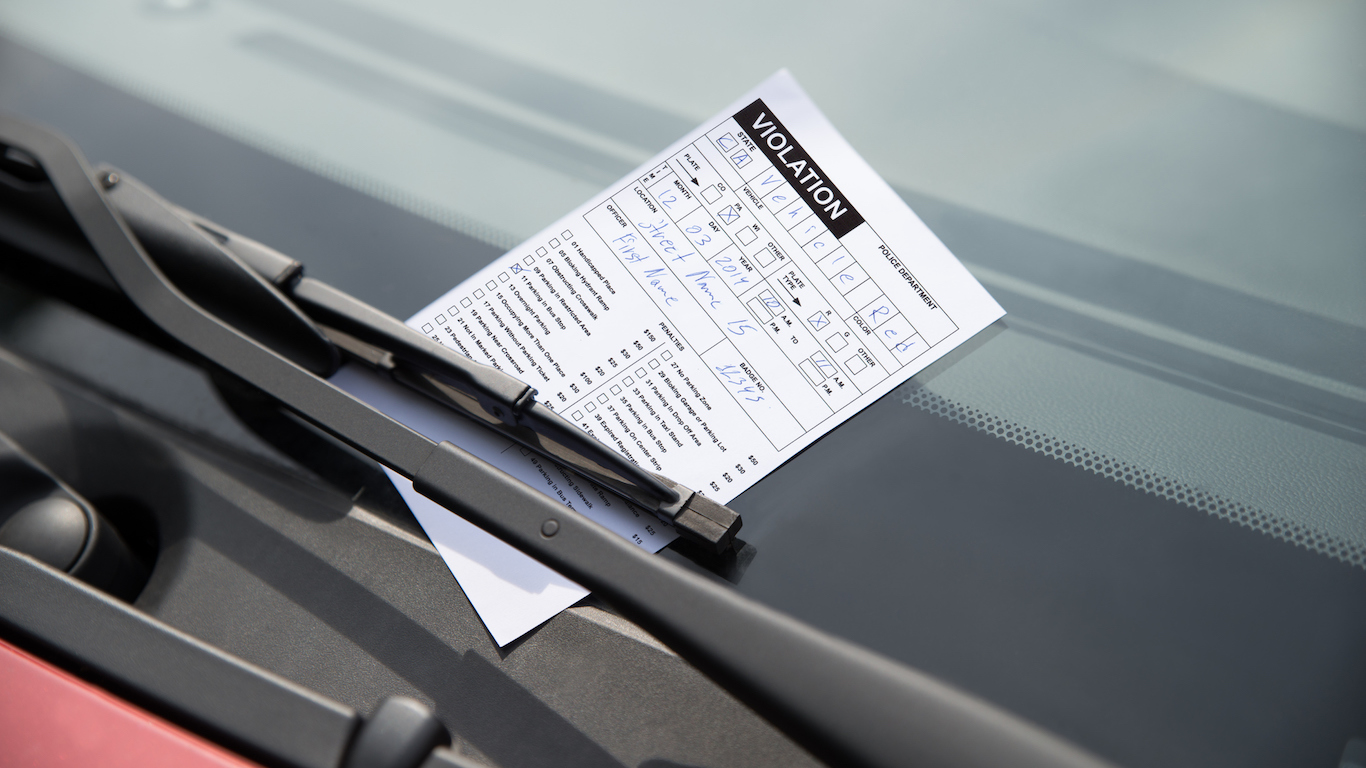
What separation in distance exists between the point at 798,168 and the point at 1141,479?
12.6 inches

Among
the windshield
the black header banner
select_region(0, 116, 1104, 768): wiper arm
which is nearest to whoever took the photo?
select_region(0, 116, 1104, 768): wiper arm

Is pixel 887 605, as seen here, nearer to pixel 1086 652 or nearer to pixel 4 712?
pixel 1086 652

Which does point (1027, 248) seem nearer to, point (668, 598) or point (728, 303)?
point (728, 303)

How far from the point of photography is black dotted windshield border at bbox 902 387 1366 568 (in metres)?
0.49

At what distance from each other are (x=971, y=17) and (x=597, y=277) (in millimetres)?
385

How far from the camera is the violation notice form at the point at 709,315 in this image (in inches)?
21.1

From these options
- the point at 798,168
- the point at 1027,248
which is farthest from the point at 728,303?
the point at 1027,248

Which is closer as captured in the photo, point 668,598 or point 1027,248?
point 668,598

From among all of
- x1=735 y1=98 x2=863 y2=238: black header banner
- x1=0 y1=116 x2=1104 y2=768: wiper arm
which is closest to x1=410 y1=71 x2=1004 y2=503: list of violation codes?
x1=735 y1=98 x2=863 y2=238: black header banner

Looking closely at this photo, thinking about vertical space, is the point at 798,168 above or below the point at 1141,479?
above

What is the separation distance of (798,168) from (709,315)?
0.14 m

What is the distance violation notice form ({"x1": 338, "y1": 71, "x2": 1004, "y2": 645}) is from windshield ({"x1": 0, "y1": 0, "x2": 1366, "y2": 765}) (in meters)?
0.02

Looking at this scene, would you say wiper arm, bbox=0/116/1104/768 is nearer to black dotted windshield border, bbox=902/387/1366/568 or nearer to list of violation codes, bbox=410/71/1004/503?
list of violation codes, bbox=410/71/1004/503

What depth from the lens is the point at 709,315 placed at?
574mm
